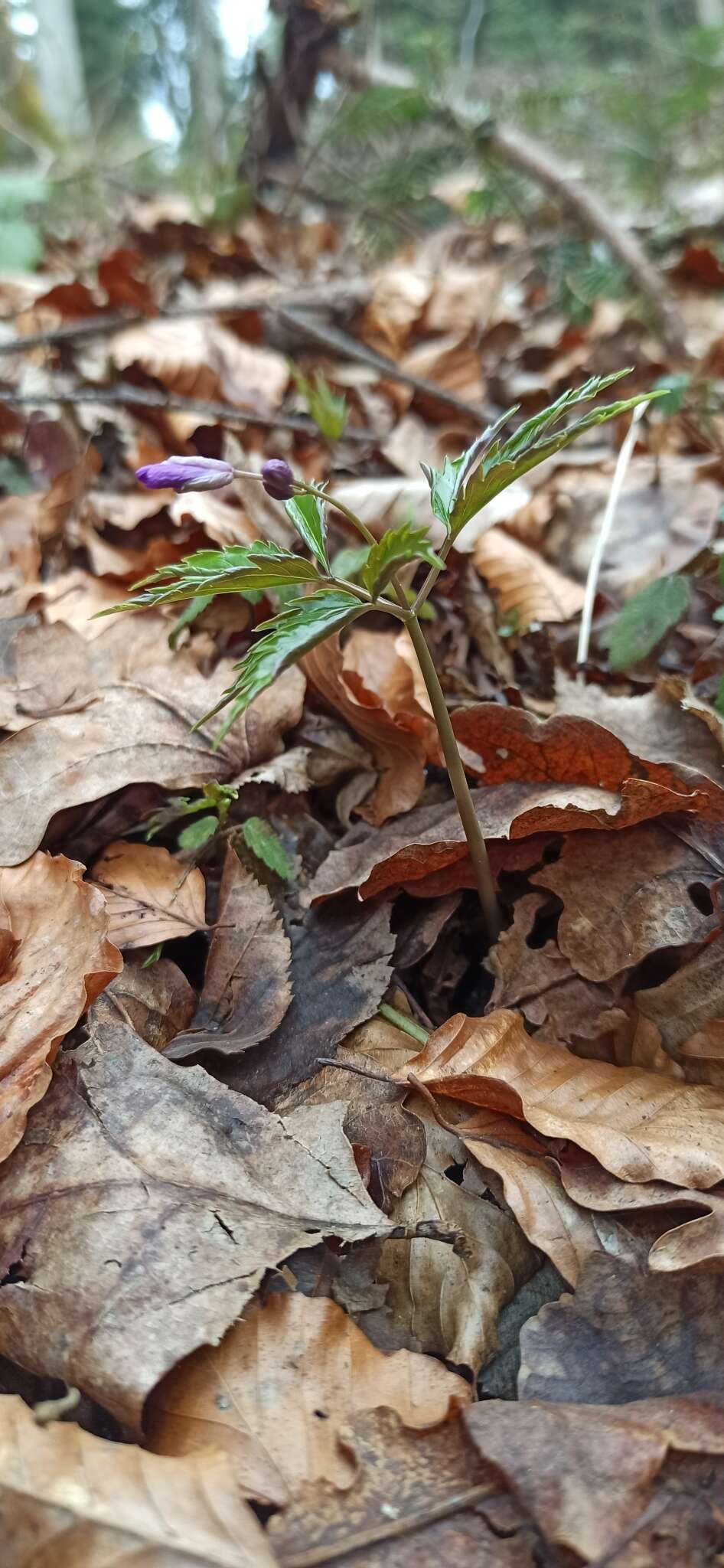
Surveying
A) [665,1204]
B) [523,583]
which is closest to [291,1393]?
[665,1204]

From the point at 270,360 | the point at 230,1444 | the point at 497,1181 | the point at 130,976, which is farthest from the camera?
the point at 270,360

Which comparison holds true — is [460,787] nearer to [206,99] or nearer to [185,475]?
[185,475]

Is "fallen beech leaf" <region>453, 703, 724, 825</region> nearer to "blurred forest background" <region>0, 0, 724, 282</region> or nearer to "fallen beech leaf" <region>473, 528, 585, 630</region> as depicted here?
"fallen beech leaf" <region>473, 528, 585, 630</region>

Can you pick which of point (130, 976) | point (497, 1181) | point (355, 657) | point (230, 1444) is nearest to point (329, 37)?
point (355, 657)

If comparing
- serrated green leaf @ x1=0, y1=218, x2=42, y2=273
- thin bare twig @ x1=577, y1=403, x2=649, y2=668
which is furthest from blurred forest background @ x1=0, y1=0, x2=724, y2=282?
thin bare twig @ x1=577, y1=403, x2=649, y2=668

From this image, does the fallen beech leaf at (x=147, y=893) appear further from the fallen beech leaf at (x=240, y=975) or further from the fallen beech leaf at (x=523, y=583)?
the fallen beech leaf at (x=523, y=583)

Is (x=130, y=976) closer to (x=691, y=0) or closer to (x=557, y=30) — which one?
(x=557, y=30)
